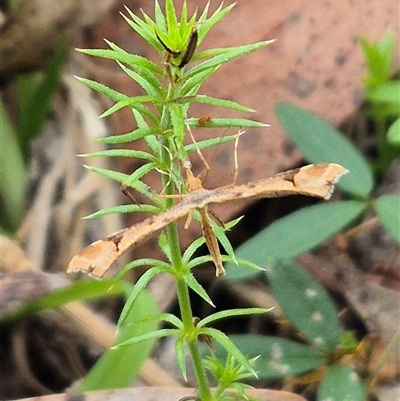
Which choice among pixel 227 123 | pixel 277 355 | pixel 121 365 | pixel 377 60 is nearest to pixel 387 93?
pixel 377 60

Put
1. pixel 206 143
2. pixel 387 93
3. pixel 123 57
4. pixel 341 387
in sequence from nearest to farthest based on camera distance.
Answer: pixel 123 57 < pixel 206 143 < pixel 341 387 < pixel 387 93

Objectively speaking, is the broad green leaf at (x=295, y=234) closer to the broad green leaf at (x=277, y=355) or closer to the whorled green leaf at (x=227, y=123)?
the broad green leaf at (x=277, y=355)

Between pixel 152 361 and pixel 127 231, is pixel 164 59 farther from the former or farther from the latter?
pixel 152 361

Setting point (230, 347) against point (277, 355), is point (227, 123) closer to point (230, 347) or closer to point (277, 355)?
point (230, 347)

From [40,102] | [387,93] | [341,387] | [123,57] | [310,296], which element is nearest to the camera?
[123,57]

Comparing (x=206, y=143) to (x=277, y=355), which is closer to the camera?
(x=206, y=143)

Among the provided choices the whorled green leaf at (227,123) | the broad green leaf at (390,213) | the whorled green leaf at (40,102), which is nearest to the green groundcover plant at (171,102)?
the whorled green leaf at (227,123)
